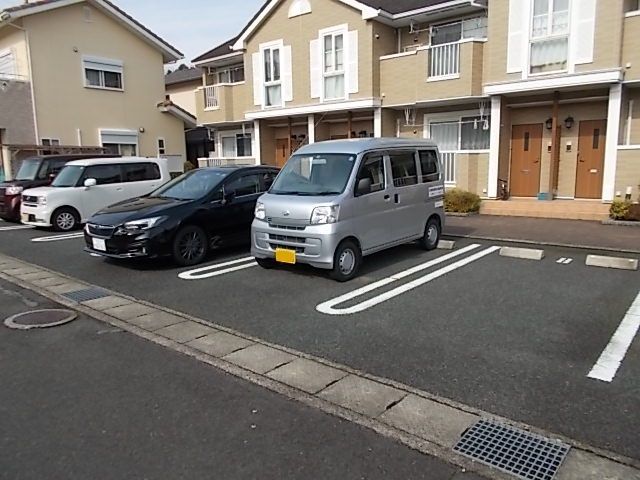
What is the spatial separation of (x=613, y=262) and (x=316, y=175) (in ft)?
14.8

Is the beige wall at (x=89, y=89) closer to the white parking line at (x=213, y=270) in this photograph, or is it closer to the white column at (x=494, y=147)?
the white parking line at (x=213, y=270)

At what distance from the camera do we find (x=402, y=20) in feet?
50.7

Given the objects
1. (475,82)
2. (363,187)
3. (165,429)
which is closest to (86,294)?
(165,429)

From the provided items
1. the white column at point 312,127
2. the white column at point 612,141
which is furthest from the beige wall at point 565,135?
the white column at point 312,127

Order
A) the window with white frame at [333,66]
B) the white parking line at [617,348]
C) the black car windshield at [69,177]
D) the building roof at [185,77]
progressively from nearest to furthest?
1. the white parking line at [617,348]
2. the black car windshield at [69,177]
3. the window with white frame at [333,66]
4. the building roof at [185,77]

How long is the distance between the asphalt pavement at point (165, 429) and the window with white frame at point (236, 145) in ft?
59.6

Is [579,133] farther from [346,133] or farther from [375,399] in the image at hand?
[375,399]

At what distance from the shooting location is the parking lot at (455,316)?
11.3ft

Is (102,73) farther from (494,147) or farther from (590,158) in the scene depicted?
(590,158)

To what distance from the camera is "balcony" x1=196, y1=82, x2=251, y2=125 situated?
19.7 metres

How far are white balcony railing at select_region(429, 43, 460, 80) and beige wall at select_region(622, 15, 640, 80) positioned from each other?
12.9 ft

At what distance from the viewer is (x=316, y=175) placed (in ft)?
23.1

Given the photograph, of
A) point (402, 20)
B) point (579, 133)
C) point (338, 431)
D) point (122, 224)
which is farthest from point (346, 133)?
point (338, 431)

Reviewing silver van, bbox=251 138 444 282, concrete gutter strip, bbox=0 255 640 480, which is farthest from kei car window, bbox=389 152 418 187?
concrete gutter strip, bbox=0 255 640 480
